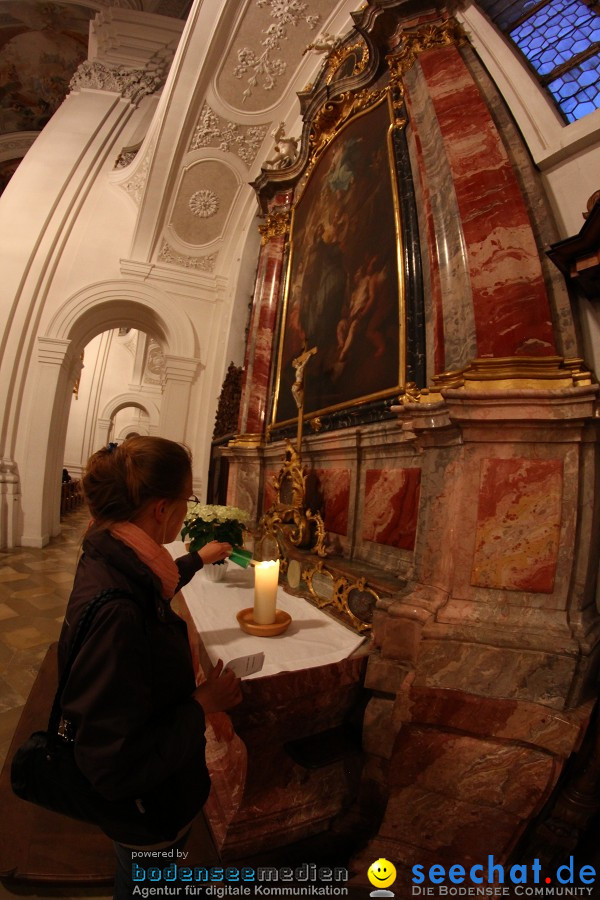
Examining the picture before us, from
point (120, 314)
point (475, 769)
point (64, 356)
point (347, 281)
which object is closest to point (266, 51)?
point (347, 281)

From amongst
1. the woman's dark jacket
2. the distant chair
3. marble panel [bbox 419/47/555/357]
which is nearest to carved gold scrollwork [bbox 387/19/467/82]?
marble panel [bbox 419/47/555/357]

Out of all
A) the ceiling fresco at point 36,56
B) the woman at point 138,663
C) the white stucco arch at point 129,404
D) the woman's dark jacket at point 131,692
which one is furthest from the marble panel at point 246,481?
the white stucco arch at point 129,404

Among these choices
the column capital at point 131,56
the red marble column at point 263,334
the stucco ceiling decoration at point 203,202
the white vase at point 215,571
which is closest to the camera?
the white vase at point 215,571

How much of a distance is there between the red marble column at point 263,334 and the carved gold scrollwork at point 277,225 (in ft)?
0.08

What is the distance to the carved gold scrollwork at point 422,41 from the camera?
2494mm

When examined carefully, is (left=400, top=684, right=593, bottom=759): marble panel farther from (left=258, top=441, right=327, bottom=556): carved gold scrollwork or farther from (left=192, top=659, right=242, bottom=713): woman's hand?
(left=258, top=441, right=327, bottom=556): carved gold scrollwork

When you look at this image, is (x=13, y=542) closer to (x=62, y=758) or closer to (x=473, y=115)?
(x=62, y=758)

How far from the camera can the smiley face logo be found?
1.28 metres

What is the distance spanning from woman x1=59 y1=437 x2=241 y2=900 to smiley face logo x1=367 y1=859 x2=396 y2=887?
2.40ft

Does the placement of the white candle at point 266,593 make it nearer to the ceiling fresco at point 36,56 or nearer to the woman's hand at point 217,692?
the woman's hand at point 217,692

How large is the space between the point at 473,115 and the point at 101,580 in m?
2.78

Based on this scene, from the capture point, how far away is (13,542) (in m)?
6.14

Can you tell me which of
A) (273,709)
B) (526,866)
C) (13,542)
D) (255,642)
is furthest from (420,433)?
(13,542)

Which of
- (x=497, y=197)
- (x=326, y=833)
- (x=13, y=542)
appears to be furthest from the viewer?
(x=13, y=542)
